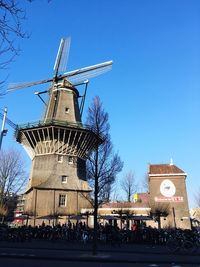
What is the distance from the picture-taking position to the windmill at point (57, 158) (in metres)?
35.8

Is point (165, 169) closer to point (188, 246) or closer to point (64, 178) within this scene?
point (64, 178)

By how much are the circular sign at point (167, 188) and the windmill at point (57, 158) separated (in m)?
10.4

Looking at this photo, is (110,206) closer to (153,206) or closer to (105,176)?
(153,206)

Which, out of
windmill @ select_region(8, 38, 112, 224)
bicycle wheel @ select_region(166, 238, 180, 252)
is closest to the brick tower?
windmill @ select_region(8, 38, 112, 224)

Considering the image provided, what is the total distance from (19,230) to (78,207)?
11.0 meters

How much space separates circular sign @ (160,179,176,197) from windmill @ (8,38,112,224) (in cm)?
1040

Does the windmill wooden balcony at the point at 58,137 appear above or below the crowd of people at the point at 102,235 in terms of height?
above

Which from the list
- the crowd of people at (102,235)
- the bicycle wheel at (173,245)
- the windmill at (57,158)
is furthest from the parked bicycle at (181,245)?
the windmill at (57,158)

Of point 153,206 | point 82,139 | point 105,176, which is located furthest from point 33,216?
point 105,176

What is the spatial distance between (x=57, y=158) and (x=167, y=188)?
599 inches

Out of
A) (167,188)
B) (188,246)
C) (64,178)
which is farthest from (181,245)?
(167,188)

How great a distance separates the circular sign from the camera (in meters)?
40.8

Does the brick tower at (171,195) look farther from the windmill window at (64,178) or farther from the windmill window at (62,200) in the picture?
the windmill window at (64,178)

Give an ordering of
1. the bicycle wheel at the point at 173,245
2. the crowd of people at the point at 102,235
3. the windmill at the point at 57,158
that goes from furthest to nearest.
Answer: the windmill at the point at 57,158 → the crowd of people at the point at 102,235 → the bicycle wheel at the point at 173,245
